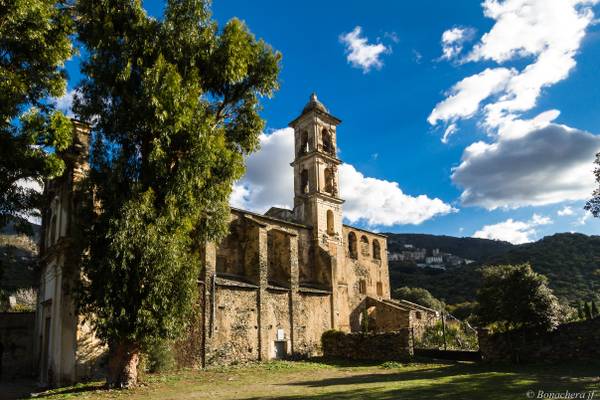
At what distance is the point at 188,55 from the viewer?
1559 cm

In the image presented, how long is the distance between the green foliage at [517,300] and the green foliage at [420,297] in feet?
97.6

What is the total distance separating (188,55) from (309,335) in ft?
54.4

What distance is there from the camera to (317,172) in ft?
102

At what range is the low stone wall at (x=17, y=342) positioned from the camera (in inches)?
875

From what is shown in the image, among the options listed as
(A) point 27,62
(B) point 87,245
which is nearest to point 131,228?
(B) point 87,245

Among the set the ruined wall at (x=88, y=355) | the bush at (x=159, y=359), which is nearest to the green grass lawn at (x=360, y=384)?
the bush at (x=159, y=359)

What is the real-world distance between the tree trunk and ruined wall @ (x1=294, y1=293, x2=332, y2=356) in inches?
449

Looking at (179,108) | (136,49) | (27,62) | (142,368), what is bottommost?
(142,368)

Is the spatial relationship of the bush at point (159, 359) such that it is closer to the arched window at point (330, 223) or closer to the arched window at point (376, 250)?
the arched window at point (330, 223)

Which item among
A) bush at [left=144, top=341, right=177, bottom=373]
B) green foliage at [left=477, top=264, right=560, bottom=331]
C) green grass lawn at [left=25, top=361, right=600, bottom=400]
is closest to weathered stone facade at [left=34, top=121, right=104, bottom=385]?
green grass lawn at [left=25, top=361, right=600, bottom=400]

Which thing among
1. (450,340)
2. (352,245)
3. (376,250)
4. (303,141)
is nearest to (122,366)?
(450,340)

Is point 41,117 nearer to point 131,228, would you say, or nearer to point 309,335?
point 131,228

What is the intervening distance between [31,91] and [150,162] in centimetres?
402

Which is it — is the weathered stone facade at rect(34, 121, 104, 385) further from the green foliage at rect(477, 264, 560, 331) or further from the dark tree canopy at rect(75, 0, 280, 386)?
the green foliage at rect(477, 264, 560, 331)
